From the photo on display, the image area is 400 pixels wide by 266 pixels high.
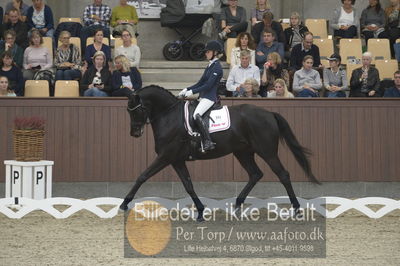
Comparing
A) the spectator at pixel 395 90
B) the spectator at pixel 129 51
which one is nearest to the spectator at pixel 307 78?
the spectator at pixel 395 90

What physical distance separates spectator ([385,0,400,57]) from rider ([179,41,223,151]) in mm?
6407

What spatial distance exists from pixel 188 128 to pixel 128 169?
2.68m

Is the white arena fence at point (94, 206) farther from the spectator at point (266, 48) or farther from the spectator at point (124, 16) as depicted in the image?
the spectator at point (124, 16)

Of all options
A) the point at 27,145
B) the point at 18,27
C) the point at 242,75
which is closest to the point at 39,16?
the point at 18,27

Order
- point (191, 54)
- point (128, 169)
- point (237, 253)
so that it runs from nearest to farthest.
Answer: point (237, 253) < point (128, 169) < point (191, 54)

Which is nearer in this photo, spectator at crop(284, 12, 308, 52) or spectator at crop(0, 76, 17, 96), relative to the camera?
spectator at crop(0, 76, 17, 96)

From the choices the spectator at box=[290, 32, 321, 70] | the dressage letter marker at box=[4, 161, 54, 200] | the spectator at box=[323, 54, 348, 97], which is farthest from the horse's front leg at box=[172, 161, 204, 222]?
the spectator at box=[290, 32, 321, 70]

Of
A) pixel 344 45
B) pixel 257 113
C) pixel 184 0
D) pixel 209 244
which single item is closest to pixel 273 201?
pixel 257 113

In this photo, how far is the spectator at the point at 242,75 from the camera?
1353 centimetres

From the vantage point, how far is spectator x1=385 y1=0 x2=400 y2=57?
1616cm

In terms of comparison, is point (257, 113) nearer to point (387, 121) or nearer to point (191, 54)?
point (387, 121)

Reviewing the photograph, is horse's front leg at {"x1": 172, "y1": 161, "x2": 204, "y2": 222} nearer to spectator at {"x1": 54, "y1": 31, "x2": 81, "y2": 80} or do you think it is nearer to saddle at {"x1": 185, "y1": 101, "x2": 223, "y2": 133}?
saddle at {"x1": 185, "y1": 101, "x2": 223, "y2": 133}

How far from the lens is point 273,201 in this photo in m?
11.2

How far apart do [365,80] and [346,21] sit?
104 inches
